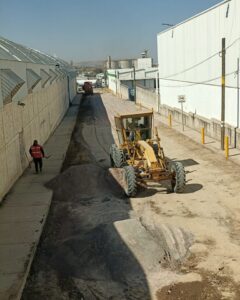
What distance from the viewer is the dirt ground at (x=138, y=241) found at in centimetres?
907

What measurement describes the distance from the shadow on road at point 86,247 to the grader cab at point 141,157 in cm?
81

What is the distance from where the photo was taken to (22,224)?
1287 cm

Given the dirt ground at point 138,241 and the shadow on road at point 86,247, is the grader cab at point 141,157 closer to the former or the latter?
the dirt ground at point 138,241

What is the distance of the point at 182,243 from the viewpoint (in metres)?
10.9

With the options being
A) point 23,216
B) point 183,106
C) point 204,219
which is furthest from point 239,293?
point 183,106

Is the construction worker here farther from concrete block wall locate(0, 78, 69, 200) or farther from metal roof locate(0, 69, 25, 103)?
metal roof locate(0, 69, 25, 103)

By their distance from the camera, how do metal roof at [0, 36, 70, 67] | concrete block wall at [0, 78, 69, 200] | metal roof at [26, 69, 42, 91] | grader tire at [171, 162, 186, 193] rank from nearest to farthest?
grader tire at [171, 162, 186, 193]
concrete block wall at [0, 78, 69, 200]
metal roof at [0, 36, 70, 67]
metal roof at [26, 69, 42, 91]

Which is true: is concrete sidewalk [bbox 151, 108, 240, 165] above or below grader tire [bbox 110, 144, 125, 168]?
below

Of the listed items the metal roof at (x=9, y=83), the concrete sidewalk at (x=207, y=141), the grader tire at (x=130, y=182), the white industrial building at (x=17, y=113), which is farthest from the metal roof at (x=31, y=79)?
the concrete sidewalk at (x=207, y=141)

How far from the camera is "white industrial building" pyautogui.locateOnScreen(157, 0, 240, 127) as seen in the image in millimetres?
23375

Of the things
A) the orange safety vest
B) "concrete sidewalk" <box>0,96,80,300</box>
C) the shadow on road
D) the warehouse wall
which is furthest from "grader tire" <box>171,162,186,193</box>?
the orange safety vest

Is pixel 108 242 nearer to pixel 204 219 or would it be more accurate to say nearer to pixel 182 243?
pixel 182 243

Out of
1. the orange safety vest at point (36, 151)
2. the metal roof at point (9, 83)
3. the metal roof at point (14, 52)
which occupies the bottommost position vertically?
the orange safety vest at point (36, 151)

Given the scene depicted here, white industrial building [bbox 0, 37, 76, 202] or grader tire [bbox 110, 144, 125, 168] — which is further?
grader tire [bbox 110, 144, 125, 168]
